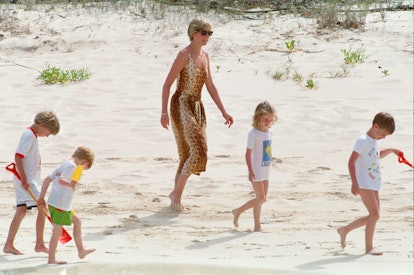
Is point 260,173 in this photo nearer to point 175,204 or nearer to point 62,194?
point 175,204

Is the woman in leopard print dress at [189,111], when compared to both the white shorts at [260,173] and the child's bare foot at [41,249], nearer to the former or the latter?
the white shorts at [260,173]

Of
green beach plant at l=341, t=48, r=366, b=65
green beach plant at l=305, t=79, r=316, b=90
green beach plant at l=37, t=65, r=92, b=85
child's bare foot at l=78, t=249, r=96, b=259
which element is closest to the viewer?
child's bare foot at l=78, t=249, r=96, b=259

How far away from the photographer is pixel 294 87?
45.2 feet

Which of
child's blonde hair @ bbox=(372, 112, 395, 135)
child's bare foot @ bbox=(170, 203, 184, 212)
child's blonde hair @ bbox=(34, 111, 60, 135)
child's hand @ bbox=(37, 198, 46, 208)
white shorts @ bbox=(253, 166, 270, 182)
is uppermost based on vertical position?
child's blonde hair @ bbox=(34, 111, 60, 135)

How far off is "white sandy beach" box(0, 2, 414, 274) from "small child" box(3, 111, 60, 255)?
16 centimetres

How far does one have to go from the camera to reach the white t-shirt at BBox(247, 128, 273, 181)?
8.70 metres

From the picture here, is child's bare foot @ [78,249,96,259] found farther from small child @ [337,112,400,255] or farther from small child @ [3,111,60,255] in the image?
small child @ [337,112,400,255]

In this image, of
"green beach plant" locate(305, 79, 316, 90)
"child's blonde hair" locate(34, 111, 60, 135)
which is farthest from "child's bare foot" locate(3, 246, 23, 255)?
"green beach plant" locate(305, 79, 316, 90)

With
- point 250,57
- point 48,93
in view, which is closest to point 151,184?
Result: point 48,93

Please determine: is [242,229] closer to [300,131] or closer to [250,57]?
[300,131]

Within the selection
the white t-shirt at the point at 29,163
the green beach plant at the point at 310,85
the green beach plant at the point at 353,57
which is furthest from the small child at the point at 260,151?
the green beach plant at the point at 353,57

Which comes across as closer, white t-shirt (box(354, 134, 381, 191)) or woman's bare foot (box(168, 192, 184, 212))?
white t-shirt (box(354, 134, 381, 191))

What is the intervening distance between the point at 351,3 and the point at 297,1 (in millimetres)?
839

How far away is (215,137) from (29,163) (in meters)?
4.54
